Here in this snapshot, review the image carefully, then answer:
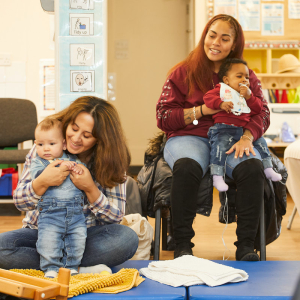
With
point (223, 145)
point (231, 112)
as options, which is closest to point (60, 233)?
point (223, 145)

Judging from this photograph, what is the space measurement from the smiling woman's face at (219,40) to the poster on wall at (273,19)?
2390 mm

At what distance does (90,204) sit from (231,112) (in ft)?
2.37

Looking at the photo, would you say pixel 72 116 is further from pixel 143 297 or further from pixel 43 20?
pixel 43 20

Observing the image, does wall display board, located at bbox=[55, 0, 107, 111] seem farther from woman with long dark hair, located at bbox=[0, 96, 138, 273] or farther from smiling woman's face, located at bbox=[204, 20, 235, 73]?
woman with long dark hair, located at bbox=[0, 96, 138, 273]

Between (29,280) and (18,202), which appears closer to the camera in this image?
(29,280)

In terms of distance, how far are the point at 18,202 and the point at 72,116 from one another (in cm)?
34

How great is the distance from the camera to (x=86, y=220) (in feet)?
4.68

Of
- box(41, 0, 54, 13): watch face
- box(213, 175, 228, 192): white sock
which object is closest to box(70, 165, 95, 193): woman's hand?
box(213, 175, 228, 192): white sock

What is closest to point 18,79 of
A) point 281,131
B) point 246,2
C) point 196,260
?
point 246,2

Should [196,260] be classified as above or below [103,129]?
below

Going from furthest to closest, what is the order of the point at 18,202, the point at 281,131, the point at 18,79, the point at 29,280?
the point at 18,79
the point at 281,131
the point at 18,202
the point at 29,280

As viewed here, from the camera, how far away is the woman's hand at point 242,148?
1550mm

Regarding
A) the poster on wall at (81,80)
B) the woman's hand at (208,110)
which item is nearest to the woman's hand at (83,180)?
the woman's hand at (208,110)

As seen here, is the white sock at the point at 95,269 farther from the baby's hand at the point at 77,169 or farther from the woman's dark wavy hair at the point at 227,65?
the woman's dark wavy hair at the point at 227,65
